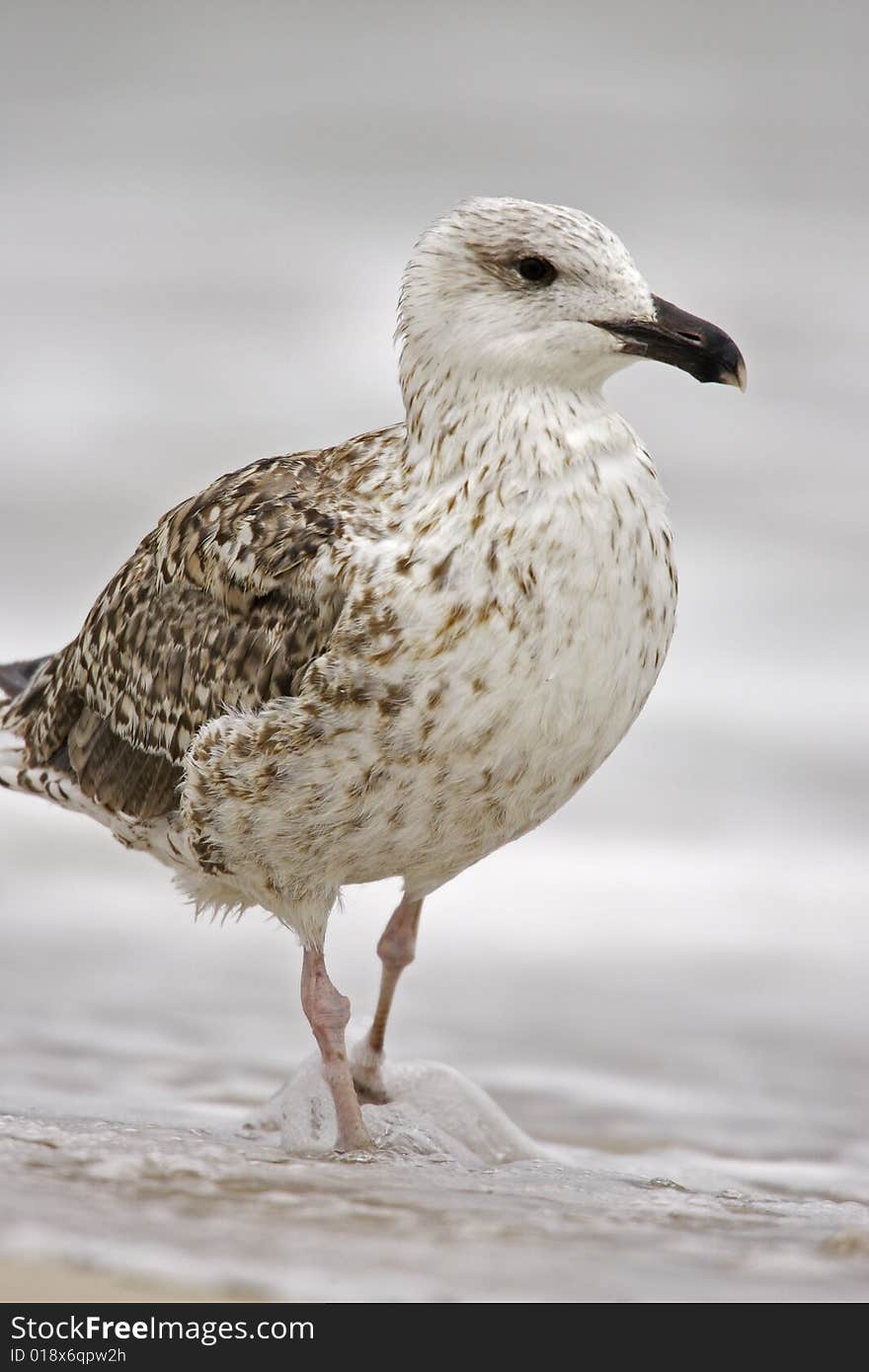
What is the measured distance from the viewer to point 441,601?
15.6 ft

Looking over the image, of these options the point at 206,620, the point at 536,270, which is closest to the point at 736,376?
the point at 536,270

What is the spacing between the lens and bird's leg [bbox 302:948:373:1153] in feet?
17.3

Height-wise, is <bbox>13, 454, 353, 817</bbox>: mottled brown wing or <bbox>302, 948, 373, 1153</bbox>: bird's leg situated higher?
<bbox>13, 454, 353, 817</bbox>: mottled brown wing

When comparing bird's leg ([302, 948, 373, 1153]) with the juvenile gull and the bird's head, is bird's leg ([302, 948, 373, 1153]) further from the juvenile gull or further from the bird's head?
the bird's head

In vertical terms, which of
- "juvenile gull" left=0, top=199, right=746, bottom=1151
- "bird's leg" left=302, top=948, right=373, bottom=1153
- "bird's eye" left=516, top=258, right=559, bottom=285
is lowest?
"bird's leg" left=302, top=948, right=373, bottom=1153

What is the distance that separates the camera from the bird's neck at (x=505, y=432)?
16.1ft

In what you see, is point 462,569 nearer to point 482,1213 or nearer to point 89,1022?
point 482,1213

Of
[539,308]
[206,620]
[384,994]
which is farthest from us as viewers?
[384,994]

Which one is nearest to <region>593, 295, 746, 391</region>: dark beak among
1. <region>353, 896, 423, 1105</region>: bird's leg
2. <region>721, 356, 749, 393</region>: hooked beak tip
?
<region>721, 356, 749, 393</region>: hooked beak tip

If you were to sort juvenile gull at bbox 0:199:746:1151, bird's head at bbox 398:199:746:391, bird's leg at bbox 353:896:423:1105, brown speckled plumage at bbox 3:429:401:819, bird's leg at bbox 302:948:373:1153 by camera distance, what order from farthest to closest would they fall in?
bird's leg at bbox 353:896:423:1105 < bird's leg at bbox 302:948:373:1153 < brown speckled plumage at bbox 3:429:401:819 < bird's head at bbox 398:199:746:391 < juvenile gull at bbox 0:199:746:1151

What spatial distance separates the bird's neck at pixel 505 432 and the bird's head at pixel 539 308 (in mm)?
43

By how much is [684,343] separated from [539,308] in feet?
1.20

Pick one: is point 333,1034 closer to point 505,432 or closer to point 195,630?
point 195,630

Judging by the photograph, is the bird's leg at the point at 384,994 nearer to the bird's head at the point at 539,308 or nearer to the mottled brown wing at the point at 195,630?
the mottled brown wing at the point at 195,630
